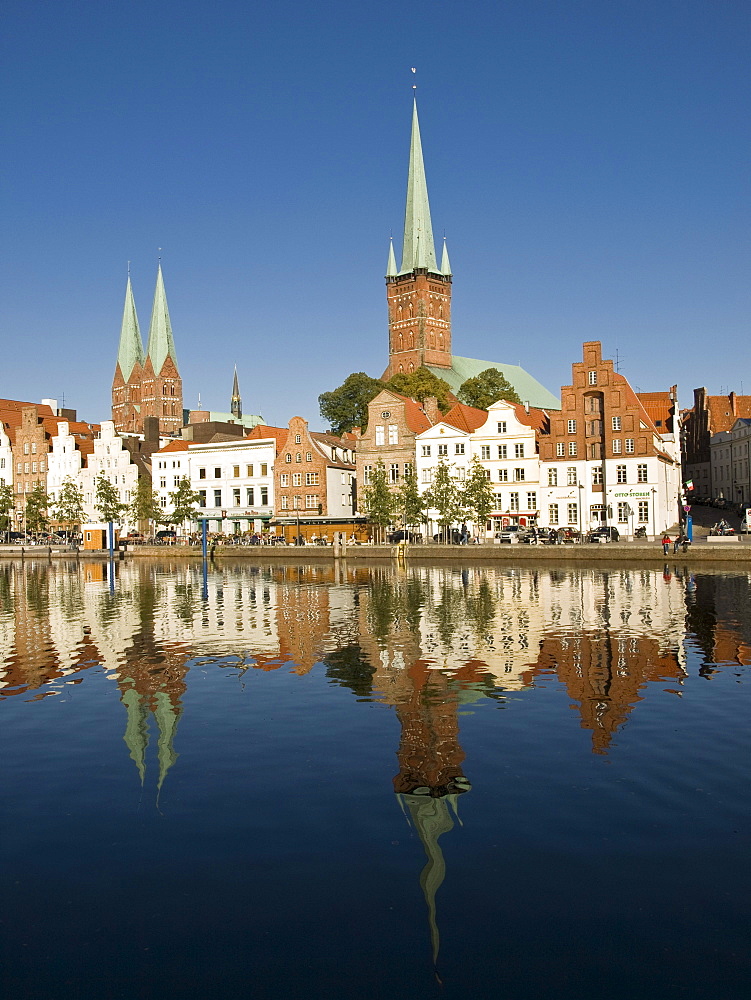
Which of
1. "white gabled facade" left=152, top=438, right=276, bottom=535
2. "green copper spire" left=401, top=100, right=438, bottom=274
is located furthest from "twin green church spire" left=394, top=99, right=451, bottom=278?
"white gabled facade" left=152, top=438, right=276, bottom=535

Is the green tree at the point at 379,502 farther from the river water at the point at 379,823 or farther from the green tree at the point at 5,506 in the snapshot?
the river water at the point at 379,823

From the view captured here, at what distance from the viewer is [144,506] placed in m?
112

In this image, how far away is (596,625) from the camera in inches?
1320

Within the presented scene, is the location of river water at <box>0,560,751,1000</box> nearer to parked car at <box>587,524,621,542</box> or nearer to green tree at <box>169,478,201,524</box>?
parked car at <box>587,524,621,542</box>

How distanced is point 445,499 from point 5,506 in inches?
2614

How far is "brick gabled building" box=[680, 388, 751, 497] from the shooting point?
132 m

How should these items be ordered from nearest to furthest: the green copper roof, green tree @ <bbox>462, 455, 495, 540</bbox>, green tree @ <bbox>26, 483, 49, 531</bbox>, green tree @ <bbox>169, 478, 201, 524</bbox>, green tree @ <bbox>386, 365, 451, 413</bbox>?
green tree @ <bbox>462, 455, 495, 540</bbox> < green tree @ <bbox>169, 478, 201, 524</bbox> < green tree @ <bbox>386, 365, 451, 413</bbox> < green tree @ <bbox>26, 483, 49, 531</bbox> < the green copper roof

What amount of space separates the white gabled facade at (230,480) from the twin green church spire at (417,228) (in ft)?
263

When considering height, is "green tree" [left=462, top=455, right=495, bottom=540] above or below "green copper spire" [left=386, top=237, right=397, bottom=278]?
→ below

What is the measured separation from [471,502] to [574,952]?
254 ft

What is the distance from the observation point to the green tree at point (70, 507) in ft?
391

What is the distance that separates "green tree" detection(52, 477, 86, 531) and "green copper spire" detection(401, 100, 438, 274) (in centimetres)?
8607

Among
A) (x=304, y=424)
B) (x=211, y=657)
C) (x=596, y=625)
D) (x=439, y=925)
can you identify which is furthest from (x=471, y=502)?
(x=439, y=925)

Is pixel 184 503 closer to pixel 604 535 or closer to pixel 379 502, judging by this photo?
pixel 379 502
